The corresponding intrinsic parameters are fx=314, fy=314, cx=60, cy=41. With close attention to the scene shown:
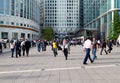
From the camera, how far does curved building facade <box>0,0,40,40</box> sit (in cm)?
8712

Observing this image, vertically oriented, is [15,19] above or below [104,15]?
below

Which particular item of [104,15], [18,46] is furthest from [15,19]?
[18,46]

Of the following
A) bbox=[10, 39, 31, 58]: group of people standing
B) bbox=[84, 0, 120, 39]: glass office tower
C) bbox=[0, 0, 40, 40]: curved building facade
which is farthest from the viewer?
bbox=[0, 0, 40, 40]: curved building facade

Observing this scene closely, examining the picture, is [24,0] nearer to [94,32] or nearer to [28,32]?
[28,32]

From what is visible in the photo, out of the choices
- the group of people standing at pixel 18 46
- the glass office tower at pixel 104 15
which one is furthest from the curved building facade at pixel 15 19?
the group of people standing at pixel 18 46

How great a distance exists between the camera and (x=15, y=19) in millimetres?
91625

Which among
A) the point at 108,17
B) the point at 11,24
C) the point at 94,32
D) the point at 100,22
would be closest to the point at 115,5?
the point at 108,17

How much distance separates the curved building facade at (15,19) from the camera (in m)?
87.1

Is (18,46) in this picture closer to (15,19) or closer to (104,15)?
(104,15)

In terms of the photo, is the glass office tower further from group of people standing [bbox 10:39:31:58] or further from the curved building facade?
group of people standing [bbox 10:39:31:58]

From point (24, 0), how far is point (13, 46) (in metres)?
73.8

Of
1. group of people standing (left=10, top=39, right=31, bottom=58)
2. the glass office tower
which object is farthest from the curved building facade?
group of people standing (left=10, top=39, right=31, bottom=58)

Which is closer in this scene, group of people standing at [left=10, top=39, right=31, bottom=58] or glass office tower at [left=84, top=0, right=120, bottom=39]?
group of people standing at [left=10, top=39, right=31, bottom=58]

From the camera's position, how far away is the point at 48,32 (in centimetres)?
13425
